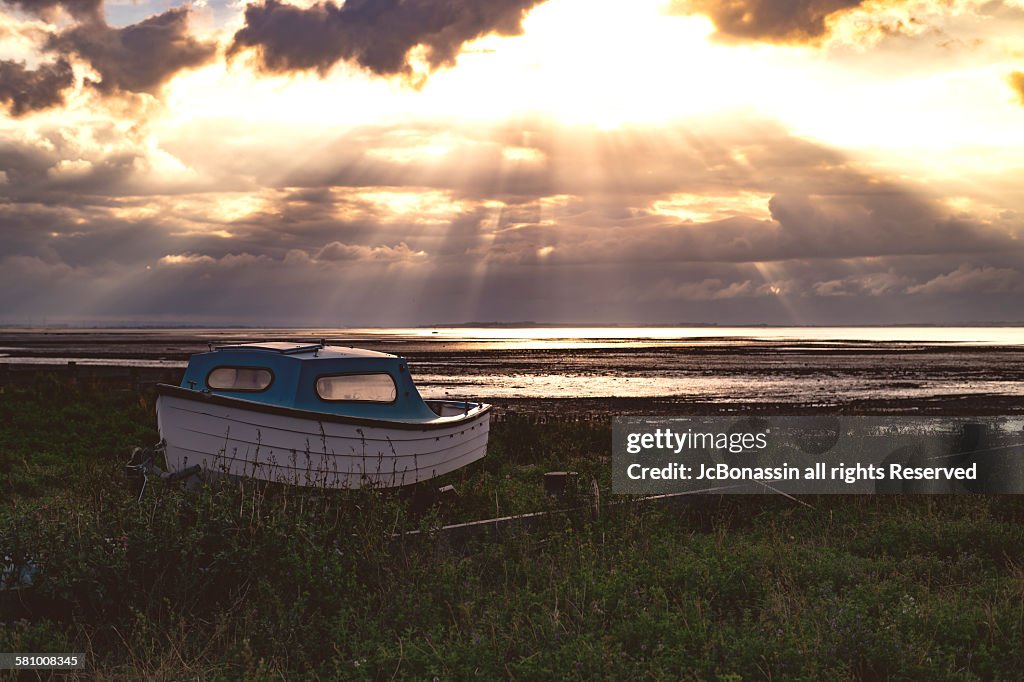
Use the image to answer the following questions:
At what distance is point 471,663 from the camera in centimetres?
590

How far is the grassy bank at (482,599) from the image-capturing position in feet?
19.6

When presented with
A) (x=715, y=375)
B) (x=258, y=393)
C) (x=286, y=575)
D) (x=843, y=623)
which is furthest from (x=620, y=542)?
(x=715, y=375)

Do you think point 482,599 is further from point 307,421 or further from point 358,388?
point 358,388

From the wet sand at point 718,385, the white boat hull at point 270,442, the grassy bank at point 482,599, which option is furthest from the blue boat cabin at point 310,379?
the wet sand at point 718,385

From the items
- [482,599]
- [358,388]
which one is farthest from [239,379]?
[482,599]

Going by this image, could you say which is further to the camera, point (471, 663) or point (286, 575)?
point (286, 575)

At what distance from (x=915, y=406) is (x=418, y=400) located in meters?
31.4

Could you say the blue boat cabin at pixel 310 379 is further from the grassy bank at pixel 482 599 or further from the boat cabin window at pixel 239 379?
the grassy bank at pixel 482 599

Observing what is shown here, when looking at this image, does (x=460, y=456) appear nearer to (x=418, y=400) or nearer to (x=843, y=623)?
(x=418, y=400)

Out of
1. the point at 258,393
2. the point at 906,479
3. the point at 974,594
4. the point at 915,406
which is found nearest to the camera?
the point at 974,594

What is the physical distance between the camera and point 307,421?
10.8m

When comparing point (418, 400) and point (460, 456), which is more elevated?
point (418, 400)

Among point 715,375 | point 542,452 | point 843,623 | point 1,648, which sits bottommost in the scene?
point 715,375

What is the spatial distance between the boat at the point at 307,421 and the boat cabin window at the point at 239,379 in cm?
1
